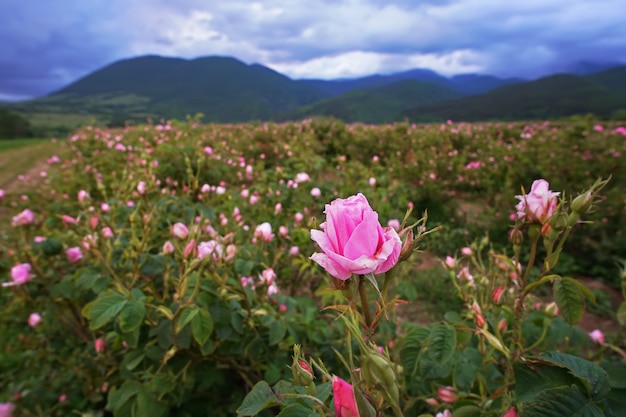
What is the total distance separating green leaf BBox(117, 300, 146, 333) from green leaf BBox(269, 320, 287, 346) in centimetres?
39

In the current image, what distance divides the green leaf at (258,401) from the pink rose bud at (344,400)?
0.57 feet

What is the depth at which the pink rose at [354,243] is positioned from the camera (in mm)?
455

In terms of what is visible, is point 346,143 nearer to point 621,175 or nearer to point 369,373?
point 621,175

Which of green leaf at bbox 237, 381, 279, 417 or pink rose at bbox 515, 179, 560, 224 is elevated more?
pink rose at bbox 515, 179, 560, 224

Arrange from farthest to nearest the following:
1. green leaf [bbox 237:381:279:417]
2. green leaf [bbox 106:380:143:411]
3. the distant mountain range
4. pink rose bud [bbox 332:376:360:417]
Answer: the distant mountain range, green leaf [bbox 106:380:143:411], green leaf [bbox 237:381:279:417], pink rose bud [bbox 332:376:360:417]

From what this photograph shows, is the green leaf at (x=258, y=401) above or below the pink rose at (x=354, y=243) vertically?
below

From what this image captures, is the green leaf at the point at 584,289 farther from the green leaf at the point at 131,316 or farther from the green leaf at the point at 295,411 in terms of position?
the green leaf at the point at 131,316

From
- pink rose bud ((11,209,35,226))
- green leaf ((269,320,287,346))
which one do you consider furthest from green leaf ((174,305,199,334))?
pink rose bud ((11,209,35,226))

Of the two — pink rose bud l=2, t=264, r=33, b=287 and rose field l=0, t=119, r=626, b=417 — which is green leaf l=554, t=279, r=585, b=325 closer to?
rose field l=0, t=119, r=626, b=417

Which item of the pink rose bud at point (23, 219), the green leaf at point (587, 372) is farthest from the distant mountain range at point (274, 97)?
the green leaf at point (587, 372)

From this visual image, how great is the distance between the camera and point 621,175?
13.8 feet

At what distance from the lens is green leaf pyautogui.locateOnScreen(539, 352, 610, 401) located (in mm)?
535

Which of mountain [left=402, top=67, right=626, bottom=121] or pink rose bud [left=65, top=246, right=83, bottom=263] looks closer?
pink rose bud [left=65, top=246, right=83, bottom=263]

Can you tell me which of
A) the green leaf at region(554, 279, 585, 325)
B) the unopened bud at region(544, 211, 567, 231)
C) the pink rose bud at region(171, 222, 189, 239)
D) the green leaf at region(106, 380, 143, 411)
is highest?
the unopened bud at region(544, 211, 567, 231)
